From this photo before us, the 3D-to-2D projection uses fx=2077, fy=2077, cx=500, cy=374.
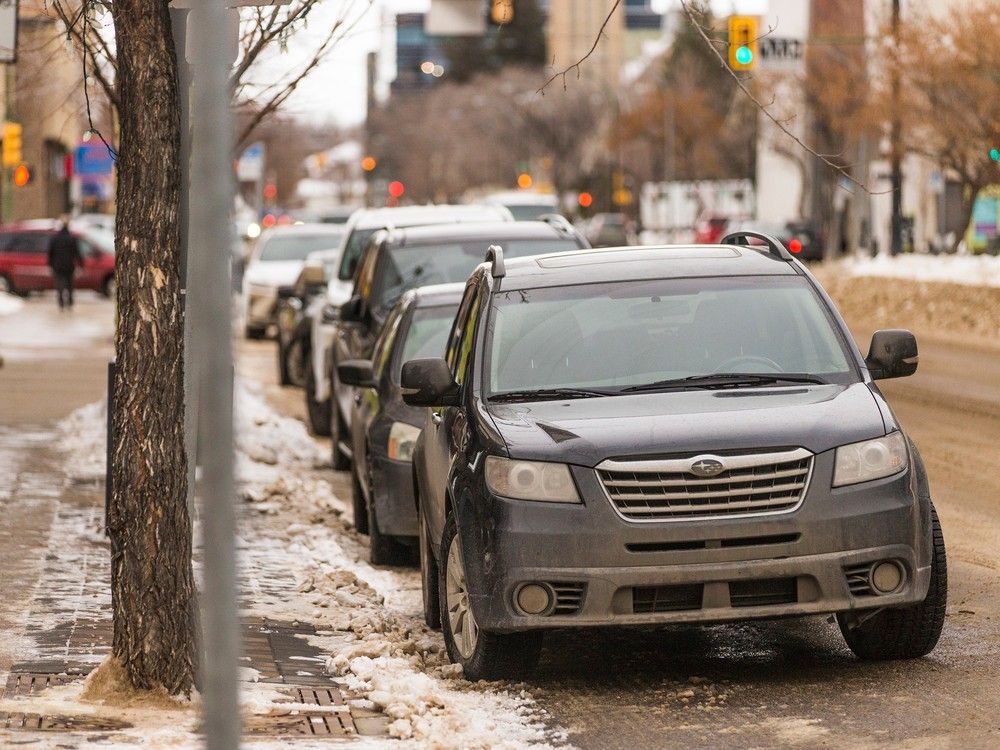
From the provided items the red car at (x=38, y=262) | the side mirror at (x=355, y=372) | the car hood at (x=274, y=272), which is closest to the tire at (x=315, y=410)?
the side mirror at (x=355, y=372)

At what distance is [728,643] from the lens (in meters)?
8.48

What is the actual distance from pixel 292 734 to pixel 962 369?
17860mm

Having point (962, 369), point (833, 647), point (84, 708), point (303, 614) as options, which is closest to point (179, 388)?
point (84, 708)

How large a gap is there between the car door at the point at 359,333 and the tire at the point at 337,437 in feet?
0.36

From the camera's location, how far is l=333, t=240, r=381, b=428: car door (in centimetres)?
1412

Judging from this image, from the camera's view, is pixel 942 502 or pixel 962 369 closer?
pixel 942 502

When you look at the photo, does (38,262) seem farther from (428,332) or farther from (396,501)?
(396,501)

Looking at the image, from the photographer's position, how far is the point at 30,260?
4809 cm

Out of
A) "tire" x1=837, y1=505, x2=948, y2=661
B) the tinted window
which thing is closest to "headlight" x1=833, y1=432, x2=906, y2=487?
"tire" x1=837, y1=505, x2=948, y2=661

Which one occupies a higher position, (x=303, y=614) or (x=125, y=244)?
(x=125, y=244)

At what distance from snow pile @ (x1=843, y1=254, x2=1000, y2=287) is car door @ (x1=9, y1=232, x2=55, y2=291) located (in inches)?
811

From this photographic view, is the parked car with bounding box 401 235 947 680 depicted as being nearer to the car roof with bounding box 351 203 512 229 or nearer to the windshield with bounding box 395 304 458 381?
the windshield with bounding box 395 304 458 381

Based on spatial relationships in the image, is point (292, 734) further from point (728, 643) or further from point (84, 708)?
point (728, 643)

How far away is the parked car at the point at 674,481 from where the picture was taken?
23.9 feet
